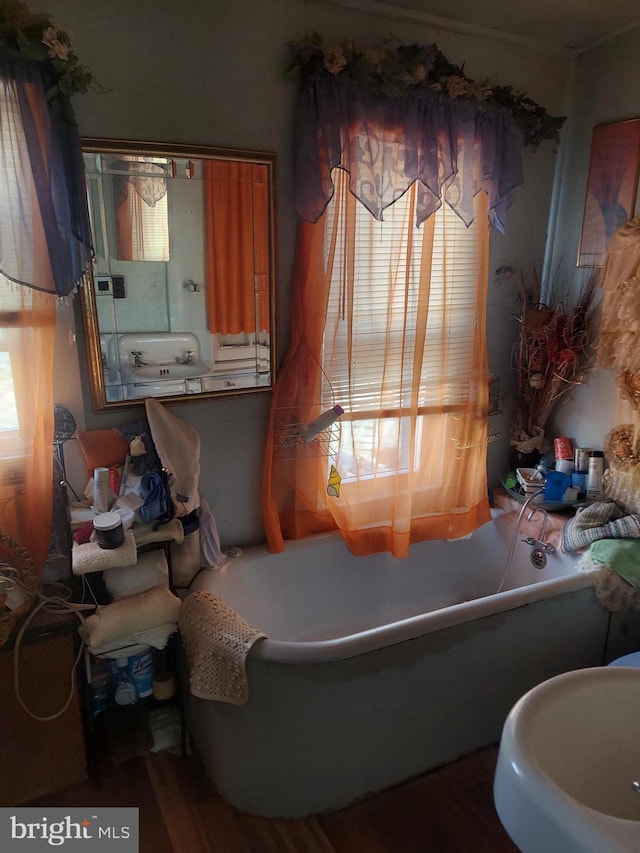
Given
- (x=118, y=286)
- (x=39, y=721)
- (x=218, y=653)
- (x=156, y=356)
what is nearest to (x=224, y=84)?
(x=118, y=286)

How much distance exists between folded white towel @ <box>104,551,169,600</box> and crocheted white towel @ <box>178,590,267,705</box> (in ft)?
0.56

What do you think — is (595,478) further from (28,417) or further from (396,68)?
(28,417)

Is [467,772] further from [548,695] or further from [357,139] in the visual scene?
[357,139]

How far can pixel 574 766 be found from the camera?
3.51 feet

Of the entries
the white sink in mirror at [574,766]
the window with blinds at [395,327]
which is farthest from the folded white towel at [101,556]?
the white sink in mirror at [574,766]

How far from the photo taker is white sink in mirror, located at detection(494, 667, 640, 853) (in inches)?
35.9

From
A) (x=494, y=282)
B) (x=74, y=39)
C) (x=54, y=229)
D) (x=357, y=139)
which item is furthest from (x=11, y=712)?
(x=494, y=282)

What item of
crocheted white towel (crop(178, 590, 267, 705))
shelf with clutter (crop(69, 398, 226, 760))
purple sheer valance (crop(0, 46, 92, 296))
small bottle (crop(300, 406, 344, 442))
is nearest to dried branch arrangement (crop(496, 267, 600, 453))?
small bottle (crop(300, 406, 344, 442))

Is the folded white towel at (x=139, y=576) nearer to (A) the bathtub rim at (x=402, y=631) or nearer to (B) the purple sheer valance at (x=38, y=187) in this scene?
(A) the bathtub rim at (x=402, y=631)

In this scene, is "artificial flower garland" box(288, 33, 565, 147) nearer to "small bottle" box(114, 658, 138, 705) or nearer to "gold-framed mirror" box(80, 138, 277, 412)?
"gold-framed mirror" box(80, 138, 277, 412)

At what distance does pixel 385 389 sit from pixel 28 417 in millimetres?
1199

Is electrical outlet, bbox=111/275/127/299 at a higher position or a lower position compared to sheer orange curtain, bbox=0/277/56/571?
higher

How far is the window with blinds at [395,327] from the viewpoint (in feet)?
6.76

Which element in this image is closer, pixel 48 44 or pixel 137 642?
pixel 48 44
